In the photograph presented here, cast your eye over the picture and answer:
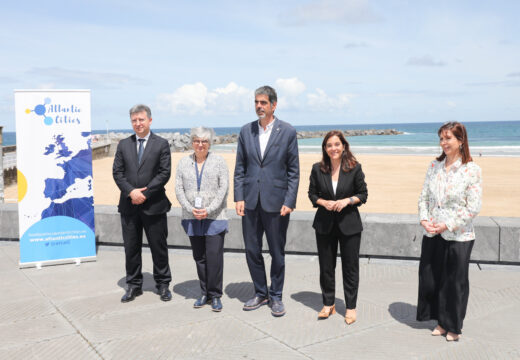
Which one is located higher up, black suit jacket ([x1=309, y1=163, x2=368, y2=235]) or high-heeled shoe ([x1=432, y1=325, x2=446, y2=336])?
black suit jacket ([x1=309, y1=163, x2=368, y2=235])

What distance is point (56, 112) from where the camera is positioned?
5.57 meters

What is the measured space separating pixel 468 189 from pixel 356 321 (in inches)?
54.0

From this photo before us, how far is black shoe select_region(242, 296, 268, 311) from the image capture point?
410cm

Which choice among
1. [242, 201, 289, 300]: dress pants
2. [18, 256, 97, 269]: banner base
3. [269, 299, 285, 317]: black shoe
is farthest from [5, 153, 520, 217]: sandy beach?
[269, 299, 285, 317]: black shoe

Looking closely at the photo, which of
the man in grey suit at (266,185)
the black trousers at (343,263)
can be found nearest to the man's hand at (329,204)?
the black trousers at (343,263)

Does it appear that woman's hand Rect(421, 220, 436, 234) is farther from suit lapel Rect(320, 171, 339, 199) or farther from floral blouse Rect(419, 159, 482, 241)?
suit lapel Rect(320, 171, 339, 199)

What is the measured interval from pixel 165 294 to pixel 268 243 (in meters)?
1.15

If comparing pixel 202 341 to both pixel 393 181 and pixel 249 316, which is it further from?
pixel 393 181

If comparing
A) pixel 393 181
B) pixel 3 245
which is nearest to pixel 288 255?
pixel 3 245

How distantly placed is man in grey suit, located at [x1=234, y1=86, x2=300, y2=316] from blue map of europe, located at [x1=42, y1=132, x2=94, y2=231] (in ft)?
8.20

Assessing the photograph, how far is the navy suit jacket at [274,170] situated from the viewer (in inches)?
156

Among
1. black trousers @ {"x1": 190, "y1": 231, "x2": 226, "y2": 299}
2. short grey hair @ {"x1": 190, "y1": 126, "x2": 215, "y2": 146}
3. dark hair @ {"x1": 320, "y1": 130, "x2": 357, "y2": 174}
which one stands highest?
short grey hair @ {"x1": 190, "y1": 126, "x2": 215, "y2": 146}

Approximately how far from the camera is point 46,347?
3.36 metres

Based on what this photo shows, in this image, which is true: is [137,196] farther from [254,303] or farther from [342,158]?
[342,158]
